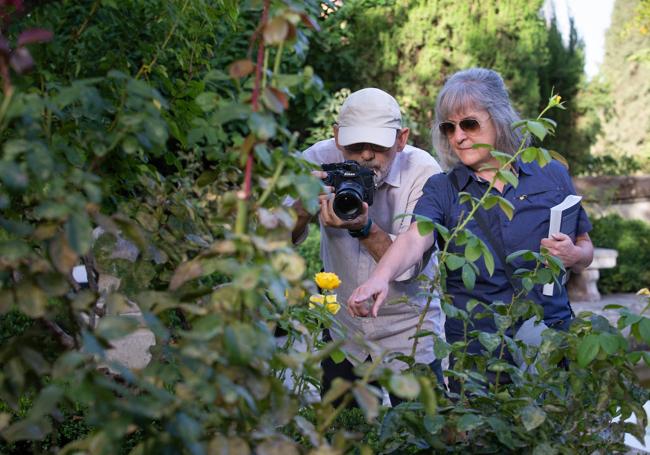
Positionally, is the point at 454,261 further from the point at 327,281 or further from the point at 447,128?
the point at 447,128

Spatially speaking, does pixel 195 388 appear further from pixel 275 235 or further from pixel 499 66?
pixel 499 66

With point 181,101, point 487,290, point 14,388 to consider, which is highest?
point 181,101

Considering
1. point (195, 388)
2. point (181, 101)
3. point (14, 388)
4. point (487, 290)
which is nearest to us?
point (195, 388)

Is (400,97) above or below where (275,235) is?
below

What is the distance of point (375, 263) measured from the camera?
3246 mm

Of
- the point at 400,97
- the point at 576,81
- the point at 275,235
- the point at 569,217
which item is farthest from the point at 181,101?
the point at 576,81

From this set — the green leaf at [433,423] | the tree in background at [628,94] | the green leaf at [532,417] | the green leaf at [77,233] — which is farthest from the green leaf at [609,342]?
the tree in background at [628,94]

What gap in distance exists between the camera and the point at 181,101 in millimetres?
2268

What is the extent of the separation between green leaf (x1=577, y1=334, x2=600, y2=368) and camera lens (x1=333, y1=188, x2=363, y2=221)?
3.86 ft

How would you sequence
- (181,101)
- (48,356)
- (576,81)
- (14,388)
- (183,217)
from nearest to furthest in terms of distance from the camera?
(14,388), (48,356), (183,217), (181,101), (576,81)

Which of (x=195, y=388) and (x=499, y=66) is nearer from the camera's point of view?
(x=195, y=388)

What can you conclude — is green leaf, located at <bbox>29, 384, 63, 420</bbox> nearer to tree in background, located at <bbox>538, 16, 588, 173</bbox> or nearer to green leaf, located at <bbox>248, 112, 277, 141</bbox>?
green leaf, located at <bbox>248, 112, 277, 141</bbox>

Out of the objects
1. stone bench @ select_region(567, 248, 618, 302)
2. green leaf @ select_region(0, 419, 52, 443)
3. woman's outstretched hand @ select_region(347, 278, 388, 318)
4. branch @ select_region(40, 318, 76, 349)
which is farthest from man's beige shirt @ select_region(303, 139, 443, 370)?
stone bench @ select_region(567, 248, 618, 302)

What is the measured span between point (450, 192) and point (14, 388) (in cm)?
188
